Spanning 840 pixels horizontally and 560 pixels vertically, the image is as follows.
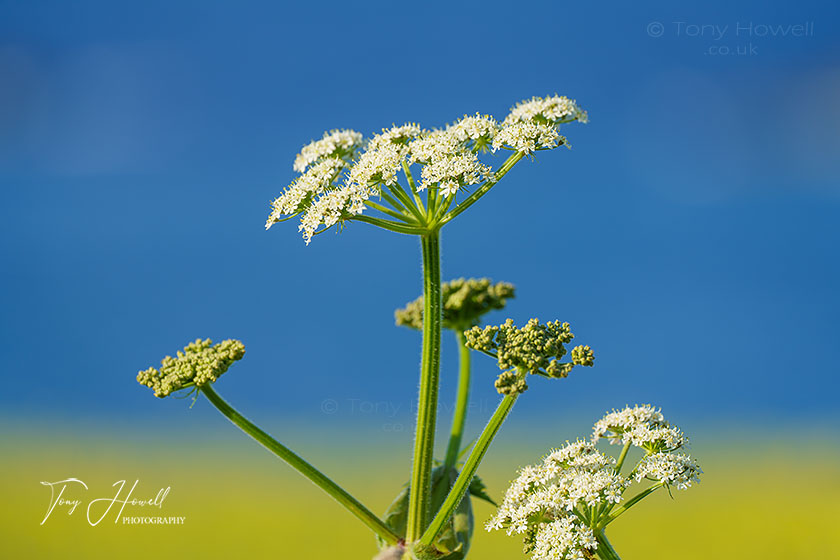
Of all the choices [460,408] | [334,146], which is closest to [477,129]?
[334,146]

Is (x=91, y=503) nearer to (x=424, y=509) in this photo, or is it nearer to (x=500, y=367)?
(x=424, y=509)

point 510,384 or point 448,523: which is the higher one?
point 510,384

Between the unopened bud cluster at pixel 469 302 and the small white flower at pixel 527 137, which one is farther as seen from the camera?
the unopened bud cluster at pixel 469 302

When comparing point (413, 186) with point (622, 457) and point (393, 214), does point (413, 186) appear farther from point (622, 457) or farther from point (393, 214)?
point (622, 457)

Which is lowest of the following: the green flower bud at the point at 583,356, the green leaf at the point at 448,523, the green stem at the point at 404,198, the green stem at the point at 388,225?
the green leaf at the point at 448,523

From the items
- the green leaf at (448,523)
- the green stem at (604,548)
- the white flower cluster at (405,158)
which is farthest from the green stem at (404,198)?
the green stem at (604,548)

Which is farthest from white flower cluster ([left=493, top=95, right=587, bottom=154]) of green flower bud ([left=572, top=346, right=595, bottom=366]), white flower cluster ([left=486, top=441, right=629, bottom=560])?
white flower cluster ([left=486, top=441, right=629, bottom=560])

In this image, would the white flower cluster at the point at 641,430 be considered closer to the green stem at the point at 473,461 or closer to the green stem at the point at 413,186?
the green stem at the point at 473,461
